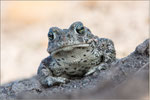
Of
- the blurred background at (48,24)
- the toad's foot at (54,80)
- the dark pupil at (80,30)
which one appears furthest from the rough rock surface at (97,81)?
the blurred background at (48,24)

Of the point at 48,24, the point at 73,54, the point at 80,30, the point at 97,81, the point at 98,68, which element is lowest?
the point at 97,81

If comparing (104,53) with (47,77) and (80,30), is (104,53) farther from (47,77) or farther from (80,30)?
(47,77)

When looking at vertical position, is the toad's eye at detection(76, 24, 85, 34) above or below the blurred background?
below

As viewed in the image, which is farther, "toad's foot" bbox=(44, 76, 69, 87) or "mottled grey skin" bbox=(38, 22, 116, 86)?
"toad's foot" bbox=(44, 76, 69, 87)

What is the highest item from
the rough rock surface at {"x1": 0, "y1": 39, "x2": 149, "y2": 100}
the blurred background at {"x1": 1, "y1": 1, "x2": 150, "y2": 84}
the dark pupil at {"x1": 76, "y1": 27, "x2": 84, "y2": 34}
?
the blurred background at {"x1": 1, "y1": 1, "x2": 150, "y2": 84}

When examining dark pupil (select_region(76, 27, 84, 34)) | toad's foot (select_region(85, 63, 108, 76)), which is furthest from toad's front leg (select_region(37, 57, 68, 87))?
dark pupil (select_region(76, 27, 84, 34))

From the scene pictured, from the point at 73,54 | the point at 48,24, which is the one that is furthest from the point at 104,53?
the point at 48,24

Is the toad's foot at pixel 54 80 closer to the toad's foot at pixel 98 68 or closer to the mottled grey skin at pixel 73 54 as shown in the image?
the mottled grey skin at pixel 73 54

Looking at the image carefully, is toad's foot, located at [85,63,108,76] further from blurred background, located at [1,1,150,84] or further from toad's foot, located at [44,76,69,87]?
blurred background, located at [1,1,150,84]

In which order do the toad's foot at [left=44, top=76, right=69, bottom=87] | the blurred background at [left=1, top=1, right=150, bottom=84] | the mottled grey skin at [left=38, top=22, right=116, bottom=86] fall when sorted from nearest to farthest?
1. the mottled grey skin at [left=38, top=22, right=116, bottom=86]
2. the toad's foot at [left=44, top=76, right=69, bottom=87]
3. the blurred background at [left=1, top=1, right=150, bottom=84]
